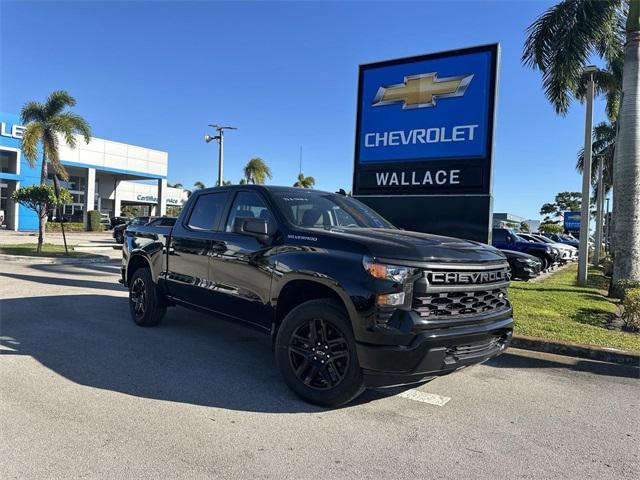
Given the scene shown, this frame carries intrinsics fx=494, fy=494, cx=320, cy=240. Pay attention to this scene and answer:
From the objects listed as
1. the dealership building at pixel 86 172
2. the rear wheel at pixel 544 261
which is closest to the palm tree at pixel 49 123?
the dealership building at pixel 86 172

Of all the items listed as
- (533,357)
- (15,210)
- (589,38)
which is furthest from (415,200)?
(15,210)

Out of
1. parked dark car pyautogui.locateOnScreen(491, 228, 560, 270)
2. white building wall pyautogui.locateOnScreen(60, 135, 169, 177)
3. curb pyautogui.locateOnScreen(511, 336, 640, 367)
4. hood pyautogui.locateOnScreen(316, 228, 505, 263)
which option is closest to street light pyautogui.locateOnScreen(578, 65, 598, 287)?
parked dark car pyautogui.locateOnScreen(491, 228, 560, 270)

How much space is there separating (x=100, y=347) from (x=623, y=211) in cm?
1048

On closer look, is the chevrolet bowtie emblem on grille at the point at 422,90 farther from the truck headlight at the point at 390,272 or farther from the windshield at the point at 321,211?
the truck headlight at the point at 390,272

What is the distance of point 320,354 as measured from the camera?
409 cm

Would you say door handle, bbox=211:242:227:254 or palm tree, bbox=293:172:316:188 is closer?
door handle, bbox=211:242:227:254

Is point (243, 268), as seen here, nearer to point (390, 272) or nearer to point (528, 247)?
point (390, 272)

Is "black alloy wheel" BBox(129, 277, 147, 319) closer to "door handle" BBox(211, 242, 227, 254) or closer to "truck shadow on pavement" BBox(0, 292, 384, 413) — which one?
"truck shadow on pavement" BBox(0, 292, 384, 413)

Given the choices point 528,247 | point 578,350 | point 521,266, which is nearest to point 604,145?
point 528,247

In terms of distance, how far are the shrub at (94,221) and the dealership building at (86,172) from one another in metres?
0.68

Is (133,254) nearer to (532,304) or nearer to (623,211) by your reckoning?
(532,304)

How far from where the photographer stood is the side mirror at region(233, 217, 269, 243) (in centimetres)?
452

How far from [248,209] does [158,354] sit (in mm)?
1932

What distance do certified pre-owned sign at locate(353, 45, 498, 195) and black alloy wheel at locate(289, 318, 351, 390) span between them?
5.55 metres
